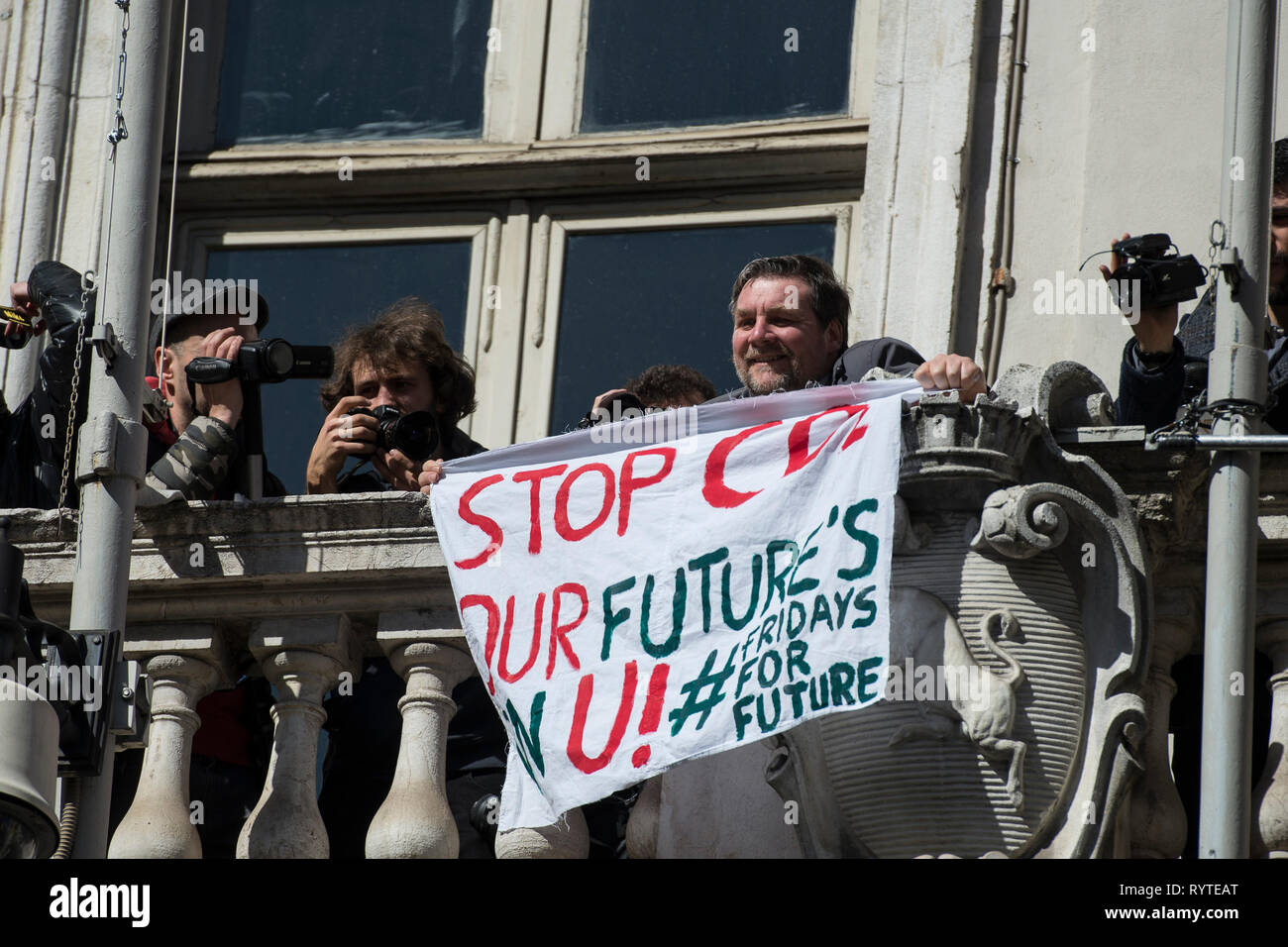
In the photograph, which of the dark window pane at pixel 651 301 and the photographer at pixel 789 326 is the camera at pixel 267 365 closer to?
the photographer at pixel 789 326

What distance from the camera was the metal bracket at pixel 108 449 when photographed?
317 inches

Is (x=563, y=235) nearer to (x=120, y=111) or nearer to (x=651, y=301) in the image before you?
(x=651, y=301)

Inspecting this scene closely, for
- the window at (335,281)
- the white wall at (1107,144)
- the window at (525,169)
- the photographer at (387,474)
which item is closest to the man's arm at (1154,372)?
the white wall at (1107,144)

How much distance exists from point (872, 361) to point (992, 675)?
111cm

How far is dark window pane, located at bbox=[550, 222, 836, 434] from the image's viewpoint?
32.7ft

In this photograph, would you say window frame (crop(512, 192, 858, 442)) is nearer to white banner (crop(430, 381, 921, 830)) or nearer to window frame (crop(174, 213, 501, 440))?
window frame (crop(174, 213, 501, 440))

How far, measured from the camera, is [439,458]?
862 centimetres

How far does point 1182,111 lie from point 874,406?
7.28 feet

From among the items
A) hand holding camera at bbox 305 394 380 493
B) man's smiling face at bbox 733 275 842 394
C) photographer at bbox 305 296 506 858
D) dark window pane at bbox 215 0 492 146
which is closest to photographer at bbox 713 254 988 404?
man's smiling face at bbox 733 275 842 394

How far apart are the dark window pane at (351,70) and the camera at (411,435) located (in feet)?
6.85

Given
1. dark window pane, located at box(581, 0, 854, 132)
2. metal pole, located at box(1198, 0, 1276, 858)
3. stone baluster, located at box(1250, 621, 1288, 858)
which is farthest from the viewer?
dark window pane, located at box(581, 0, 854, 132)

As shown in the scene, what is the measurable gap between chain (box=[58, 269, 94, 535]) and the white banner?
968 mm

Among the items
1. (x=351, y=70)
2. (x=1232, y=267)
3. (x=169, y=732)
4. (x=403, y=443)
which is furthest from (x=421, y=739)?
(x=351, y=70)
